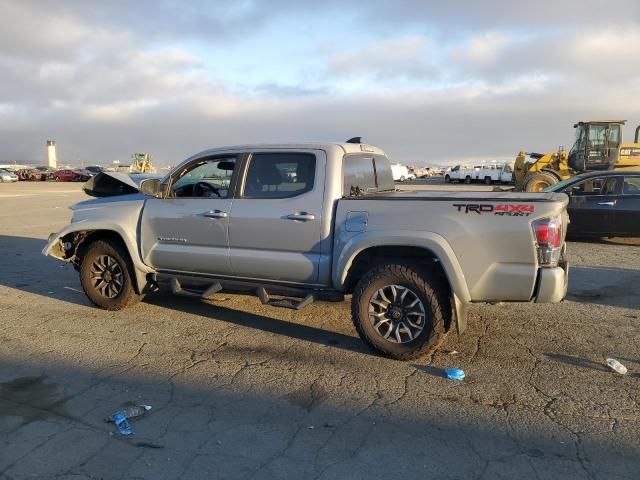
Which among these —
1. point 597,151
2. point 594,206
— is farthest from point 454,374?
point 597,151

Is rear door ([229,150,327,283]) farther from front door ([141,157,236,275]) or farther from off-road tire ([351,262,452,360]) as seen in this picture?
off-road tire ([351,262,452,360])

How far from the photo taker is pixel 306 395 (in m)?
4.04

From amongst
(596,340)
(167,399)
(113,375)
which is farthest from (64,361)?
(596,340)

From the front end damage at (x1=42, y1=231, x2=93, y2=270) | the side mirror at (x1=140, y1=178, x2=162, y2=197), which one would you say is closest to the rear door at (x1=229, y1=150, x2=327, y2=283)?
the side mirror at (x1=140, y1=178, x2=162, y2=197)

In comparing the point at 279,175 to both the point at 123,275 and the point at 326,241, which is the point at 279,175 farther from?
the point at 123,275

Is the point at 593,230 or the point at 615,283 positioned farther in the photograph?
the point at 593,230

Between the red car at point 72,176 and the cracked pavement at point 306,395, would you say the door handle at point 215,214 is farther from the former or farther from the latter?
the red car at point 72,176

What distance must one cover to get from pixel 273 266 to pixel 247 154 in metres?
1.26

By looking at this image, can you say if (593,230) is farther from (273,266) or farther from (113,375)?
(113,375)

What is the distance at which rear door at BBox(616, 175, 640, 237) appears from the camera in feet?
33.4

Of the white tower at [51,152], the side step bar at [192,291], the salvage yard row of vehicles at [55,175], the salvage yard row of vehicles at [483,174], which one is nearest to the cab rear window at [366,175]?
the side step bar at [192,291]

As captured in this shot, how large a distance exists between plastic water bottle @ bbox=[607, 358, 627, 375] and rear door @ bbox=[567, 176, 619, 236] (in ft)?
22.4

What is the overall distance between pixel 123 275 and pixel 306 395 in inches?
122

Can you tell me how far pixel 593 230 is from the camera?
1053 cm
